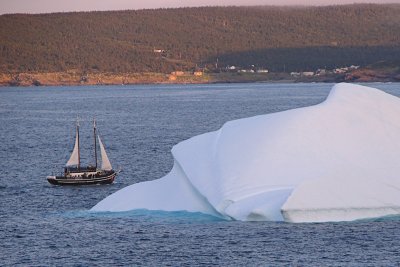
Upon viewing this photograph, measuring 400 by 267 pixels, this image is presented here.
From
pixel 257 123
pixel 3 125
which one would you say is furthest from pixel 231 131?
pixel 3 125

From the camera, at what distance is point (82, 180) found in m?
67.2

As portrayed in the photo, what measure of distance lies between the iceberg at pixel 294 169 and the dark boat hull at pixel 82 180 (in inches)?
578

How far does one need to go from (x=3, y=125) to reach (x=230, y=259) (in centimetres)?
10018

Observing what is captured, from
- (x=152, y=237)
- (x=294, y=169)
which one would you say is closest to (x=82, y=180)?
(x=152, y=237)

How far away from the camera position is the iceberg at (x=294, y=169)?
145 ft

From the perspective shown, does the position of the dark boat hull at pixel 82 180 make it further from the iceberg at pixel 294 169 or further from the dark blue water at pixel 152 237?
the iceberg at pixel 294 169

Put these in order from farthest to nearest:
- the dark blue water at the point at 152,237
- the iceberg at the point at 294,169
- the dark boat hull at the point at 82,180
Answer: the dark boat hull at the point at 82,180, the iceberg at the point at 294,169, the dark blue water at the point at 152,237

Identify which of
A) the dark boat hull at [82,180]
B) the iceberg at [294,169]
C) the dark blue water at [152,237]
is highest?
the iceberg at [294,169]

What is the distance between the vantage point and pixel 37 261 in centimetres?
4125

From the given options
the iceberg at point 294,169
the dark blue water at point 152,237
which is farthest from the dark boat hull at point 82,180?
the iceberg at point 294,169

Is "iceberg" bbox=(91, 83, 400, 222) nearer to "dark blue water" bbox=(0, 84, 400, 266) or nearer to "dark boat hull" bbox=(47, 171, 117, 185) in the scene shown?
"dark blue water" bbox=(0, 84, 400, 266)

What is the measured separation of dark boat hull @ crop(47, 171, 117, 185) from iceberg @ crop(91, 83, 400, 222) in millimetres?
14671

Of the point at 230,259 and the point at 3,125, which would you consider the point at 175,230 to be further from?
the point at 3,125

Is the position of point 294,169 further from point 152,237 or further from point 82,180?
point 82,180
